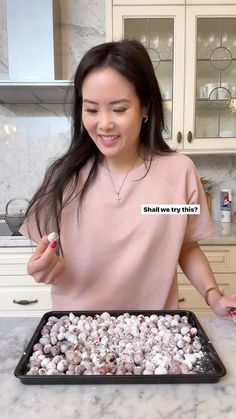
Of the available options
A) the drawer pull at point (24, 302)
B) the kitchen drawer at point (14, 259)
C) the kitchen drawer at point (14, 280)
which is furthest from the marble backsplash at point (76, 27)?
the drawer pull at point (24, 302)

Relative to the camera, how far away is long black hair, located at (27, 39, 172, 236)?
2.96 ft

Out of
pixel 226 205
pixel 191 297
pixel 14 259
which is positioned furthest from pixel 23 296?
pixel 226 205

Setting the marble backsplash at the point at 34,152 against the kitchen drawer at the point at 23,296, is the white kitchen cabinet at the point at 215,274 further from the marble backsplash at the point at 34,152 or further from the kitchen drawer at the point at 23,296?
the kitchen drawer at the point at 23,296

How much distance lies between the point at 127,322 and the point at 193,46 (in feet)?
5.40

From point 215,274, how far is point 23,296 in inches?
37.0

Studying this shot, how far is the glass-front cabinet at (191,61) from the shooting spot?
1.96m

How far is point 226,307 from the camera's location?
859 mm

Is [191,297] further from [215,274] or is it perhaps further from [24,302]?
[24,302]

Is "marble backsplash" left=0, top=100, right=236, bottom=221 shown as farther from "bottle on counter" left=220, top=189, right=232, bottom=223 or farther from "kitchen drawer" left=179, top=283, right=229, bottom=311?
"kitchen drawer" left=179, top=283, right=229, bottom=311

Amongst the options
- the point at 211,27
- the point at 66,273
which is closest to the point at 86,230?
the point at 66,273

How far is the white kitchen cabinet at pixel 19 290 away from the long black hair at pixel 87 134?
946mm

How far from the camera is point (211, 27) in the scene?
203cm

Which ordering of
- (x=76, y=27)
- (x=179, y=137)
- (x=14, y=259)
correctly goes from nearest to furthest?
(x=14, y=259) < (x=179, y=137) < (x=76, y=27)

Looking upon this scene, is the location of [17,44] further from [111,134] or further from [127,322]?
[127,322]
